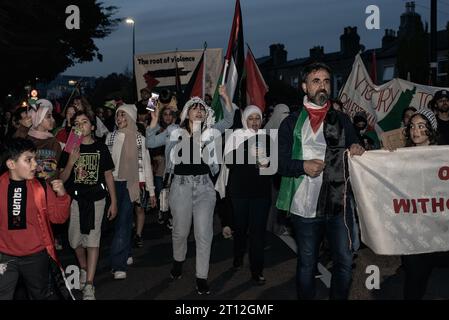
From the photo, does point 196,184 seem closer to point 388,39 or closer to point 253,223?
point 253,223

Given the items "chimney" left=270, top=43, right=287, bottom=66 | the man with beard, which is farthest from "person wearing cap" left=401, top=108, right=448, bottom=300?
"chimney" left=270, top=43, right=287, bottom=66

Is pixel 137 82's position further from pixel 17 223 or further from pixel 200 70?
pixel 17 223

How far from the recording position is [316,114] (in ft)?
18.2

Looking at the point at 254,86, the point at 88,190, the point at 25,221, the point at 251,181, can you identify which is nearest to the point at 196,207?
the point at 251,181

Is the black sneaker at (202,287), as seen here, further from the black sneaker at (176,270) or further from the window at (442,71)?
the window at (442,71)

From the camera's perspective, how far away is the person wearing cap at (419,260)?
573 centimetres

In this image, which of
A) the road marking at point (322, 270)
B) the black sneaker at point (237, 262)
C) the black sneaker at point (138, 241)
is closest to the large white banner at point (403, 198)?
the road marking at point (322, 270)

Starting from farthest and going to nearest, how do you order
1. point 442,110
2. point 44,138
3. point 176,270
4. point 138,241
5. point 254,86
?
point 254,86, point 138,241, point 442,110, point 176,270, point 44,138

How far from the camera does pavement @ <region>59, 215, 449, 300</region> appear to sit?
681cm

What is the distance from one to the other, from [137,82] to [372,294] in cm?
1257

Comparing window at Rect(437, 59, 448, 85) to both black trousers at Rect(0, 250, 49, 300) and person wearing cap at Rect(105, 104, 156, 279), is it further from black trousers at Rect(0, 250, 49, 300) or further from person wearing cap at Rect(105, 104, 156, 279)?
black trousers at Rect(0, 250, 49, 300)

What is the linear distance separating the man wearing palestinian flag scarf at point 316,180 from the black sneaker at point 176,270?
216 cm

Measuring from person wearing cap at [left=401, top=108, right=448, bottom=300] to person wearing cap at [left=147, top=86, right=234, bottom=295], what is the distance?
1997mm

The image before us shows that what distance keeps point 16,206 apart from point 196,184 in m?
2.48
